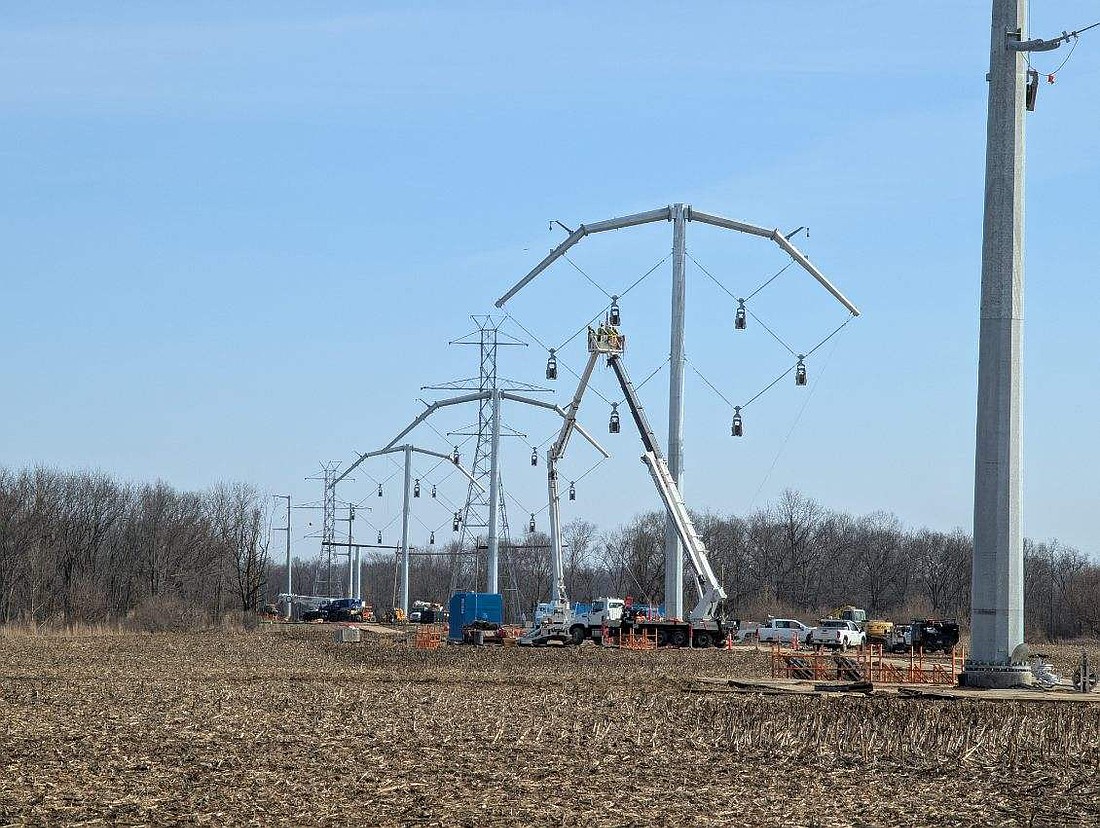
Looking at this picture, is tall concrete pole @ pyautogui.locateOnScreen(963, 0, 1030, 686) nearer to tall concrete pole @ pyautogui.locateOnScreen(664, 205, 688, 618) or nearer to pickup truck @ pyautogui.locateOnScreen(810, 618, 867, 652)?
tall concrete pole @ pyautogui.locateOnScreen(664, 205, 688, 618)

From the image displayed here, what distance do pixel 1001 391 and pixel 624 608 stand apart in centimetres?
3211

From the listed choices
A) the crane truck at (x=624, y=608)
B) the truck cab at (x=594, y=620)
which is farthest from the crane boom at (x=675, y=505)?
the truck cab at (x=594, y=620)

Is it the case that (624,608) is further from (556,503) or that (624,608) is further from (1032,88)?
(1032,88)

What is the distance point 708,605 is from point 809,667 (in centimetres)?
1737

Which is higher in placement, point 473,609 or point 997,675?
point 997,675

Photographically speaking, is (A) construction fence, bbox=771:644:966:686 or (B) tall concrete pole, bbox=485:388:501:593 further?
(B) tall concrete pole, bbox=485:388:501:593

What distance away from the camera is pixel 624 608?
60.9m

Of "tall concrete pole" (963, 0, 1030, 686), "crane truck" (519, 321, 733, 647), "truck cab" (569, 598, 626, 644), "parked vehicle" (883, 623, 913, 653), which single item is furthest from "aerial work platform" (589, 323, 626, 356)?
"tall concrete pole" (963, 0, 1030, 686)

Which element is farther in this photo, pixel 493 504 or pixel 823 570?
pixel 823 570

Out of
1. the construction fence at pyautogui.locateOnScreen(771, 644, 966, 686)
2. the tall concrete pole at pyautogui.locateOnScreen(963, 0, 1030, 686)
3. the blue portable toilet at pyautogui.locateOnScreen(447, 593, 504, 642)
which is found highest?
the tall concrete pole at pyautogui.locateOnScreen(963, 0, 1030, 686)

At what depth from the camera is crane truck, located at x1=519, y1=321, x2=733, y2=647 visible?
53.0 m

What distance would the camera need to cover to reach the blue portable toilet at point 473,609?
64.8 metres

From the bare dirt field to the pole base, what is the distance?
9.33 ft

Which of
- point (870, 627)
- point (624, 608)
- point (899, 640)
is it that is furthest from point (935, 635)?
point (624, 608)
